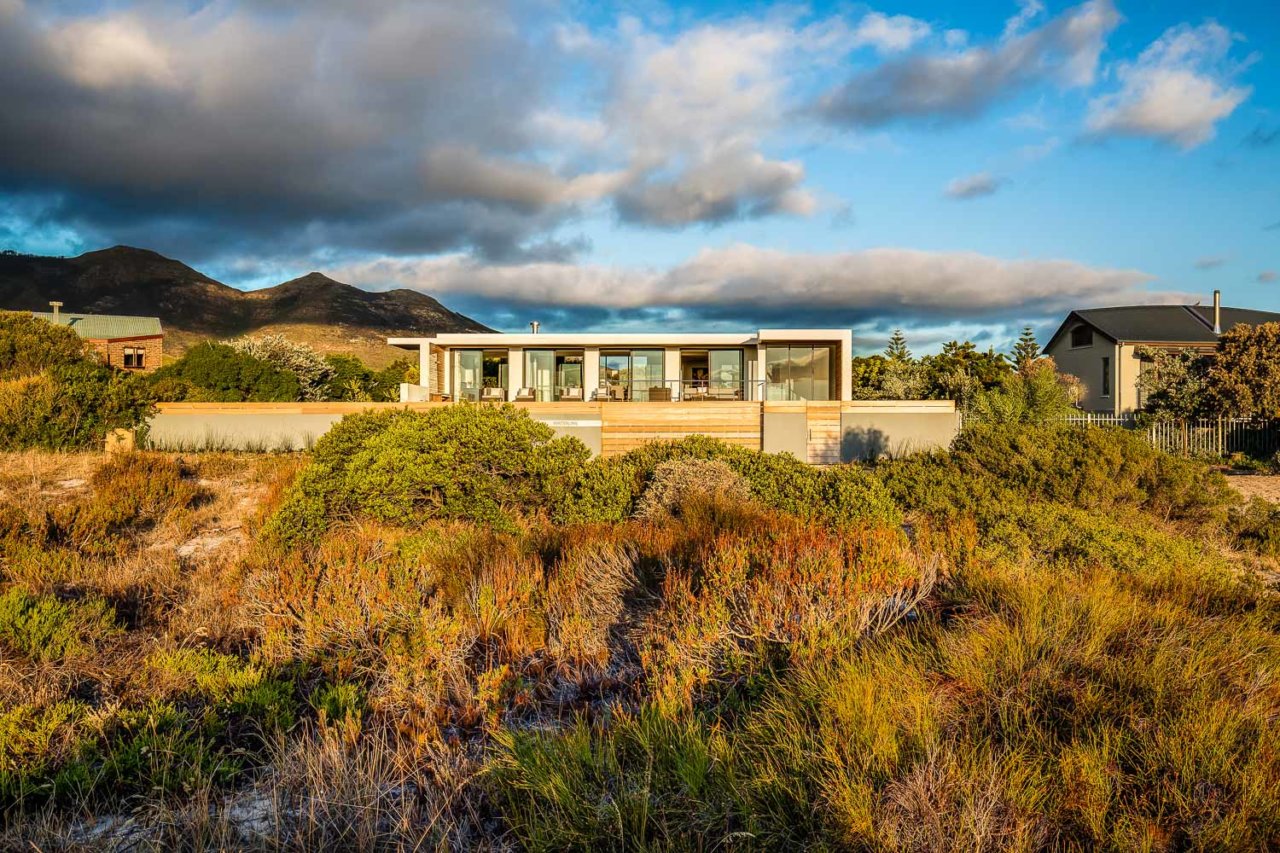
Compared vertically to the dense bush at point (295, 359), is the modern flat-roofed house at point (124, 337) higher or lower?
higher

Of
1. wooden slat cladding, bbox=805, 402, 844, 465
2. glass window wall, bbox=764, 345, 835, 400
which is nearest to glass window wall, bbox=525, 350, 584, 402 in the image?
glass window wall, bbox=764, 345, 835, 400

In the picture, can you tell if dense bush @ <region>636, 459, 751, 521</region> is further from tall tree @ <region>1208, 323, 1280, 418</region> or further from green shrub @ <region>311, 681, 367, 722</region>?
tall tree @ <region>1208, 323, 1280, 418</region>

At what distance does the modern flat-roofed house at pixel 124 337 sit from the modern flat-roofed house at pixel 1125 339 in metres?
45.1

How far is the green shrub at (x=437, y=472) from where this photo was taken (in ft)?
24.6

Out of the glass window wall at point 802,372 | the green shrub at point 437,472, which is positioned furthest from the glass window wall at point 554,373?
the green shrub at point 437,472

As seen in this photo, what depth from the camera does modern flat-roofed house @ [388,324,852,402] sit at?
2158 centimetres

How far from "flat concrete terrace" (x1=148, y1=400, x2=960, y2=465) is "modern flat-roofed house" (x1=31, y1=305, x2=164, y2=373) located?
27445mm

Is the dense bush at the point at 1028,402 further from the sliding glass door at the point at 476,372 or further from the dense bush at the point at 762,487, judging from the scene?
the sliding glass door at the point at 476,372

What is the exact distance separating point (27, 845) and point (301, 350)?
28841mm

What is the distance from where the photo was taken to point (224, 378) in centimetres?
2131

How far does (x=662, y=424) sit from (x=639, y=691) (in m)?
12.2

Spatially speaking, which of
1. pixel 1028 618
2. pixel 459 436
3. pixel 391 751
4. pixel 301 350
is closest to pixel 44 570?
pixel 459 436

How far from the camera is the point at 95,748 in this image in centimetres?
299

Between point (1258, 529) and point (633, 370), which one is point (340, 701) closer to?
point (1258, 529)
